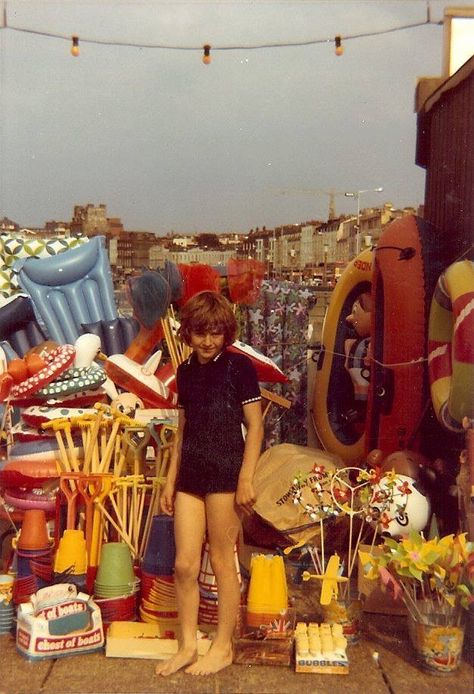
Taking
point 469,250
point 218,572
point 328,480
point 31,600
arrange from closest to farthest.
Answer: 1. point 218,572
2. point 31,600
3. point 328,480
4. point 469,250

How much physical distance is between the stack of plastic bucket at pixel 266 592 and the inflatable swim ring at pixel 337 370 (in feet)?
8.61

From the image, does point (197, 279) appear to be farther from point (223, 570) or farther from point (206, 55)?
point (223, 570)

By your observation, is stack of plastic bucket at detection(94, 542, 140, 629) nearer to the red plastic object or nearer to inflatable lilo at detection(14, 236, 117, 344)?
the red plastic object

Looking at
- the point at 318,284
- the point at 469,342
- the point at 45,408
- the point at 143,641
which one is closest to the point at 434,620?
the point at 143,641

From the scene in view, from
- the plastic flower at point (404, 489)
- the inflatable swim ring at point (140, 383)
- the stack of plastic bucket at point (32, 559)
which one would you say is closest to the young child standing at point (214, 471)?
the stack of plastic bucket at point (32, 559)

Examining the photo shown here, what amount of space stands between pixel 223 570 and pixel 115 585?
642 millimetres

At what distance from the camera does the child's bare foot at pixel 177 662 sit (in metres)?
3.28

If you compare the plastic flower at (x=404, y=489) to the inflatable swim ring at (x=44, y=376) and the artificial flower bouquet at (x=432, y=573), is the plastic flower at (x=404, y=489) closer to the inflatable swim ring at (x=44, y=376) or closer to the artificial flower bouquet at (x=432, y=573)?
the artificial flower bouquet at (x=432, y=573)

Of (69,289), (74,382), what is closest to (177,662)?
(74,382)

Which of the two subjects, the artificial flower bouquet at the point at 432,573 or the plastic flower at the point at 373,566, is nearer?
the artificial flower bouquet at the point at 432,573

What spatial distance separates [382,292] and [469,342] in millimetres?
1190

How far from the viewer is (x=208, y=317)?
331 cm

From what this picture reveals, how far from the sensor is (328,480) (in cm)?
392

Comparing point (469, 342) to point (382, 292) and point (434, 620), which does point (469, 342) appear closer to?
point (382, 292)
